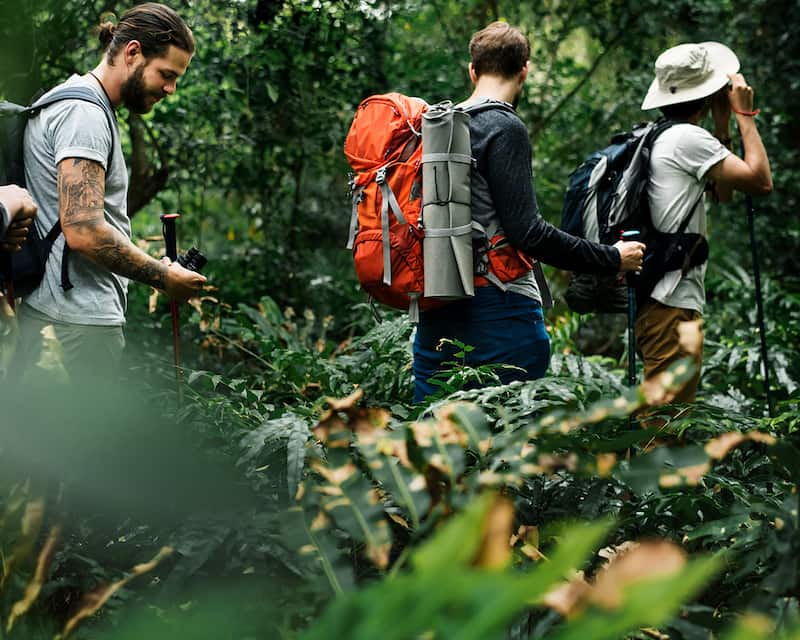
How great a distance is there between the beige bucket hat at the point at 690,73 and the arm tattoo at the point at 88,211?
8.32ft

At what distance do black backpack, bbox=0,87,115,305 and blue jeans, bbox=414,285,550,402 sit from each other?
1.43 m

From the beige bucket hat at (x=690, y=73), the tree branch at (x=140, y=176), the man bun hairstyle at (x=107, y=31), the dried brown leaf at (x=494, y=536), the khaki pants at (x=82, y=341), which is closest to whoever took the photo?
the dried brown leaf at (x=494, y=536)

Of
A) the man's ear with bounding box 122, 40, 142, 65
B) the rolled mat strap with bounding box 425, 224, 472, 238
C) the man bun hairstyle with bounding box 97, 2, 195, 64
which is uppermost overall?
the man bun hairstyle with bounding box 97, 2, 195, 64

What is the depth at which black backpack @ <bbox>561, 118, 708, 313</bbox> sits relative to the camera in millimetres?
4109

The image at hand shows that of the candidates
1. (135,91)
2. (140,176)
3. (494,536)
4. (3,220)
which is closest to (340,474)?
(494,536)

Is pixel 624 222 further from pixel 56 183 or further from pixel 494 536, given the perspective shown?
pixel 494 536

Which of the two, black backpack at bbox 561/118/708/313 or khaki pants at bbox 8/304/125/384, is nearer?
khaki pants at bbox 8/304/125/384

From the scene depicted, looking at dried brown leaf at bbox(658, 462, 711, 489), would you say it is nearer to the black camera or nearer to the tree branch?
the black camera

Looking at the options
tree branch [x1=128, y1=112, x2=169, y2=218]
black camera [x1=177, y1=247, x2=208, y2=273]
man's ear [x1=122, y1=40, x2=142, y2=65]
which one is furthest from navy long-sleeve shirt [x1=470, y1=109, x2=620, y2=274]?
tree branch [x1=128, y1=112, x2=169, y2=218]

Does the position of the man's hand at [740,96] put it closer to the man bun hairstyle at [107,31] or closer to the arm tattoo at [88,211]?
the man bun hairstyle at [107,31]

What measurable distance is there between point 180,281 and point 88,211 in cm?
41

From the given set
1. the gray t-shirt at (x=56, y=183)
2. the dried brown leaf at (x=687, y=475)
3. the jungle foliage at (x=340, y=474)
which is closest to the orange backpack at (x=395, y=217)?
the jungle foliage at (x=340, y=474)

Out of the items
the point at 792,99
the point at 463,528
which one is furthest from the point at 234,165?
the point at 463,528

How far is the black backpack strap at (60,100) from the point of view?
9.43ft
